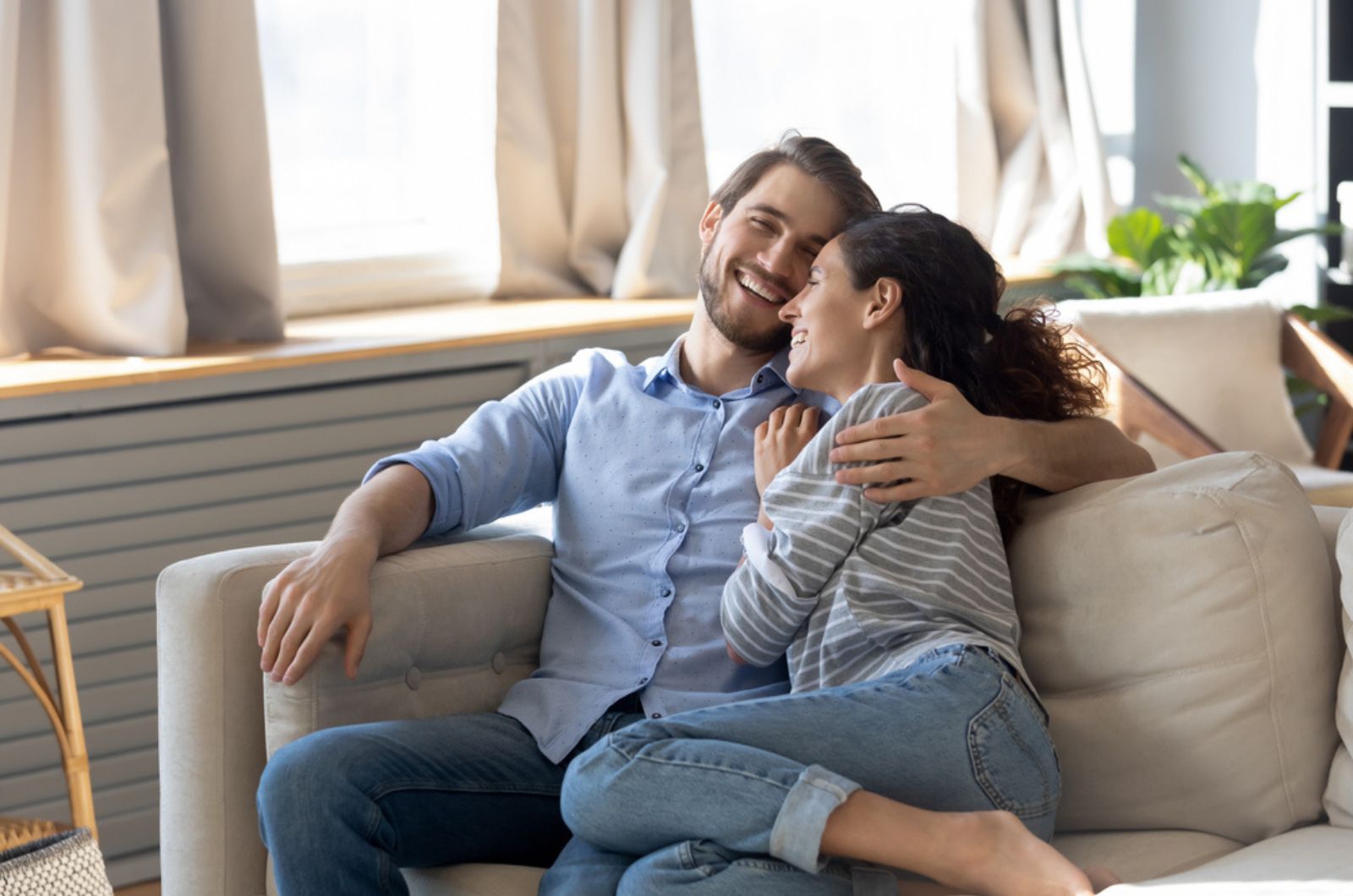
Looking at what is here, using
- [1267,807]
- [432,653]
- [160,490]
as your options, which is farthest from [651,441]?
[160,490]

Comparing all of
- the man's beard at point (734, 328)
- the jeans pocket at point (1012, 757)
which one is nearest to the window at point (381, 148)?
the man's beard at point (734, 328)

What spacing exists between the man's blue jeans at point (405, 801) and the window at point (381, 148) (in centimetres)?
→ 177

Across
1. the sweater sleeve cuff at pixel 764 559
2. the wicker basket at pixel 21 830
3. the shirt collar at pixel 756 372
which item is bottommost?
the wicker basket at pixel 21 830

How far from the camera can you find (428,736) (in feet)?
5.67

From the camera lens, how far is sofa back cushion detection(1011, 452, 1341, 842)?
5.31ft

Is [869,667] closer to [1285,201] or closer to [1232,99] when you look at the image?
[1285,201]

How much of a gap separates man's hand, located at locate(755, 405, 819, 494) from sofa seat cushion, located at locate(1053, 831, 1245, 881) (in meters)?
0.51

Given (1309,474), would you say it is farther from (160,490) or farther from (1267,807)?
(160,490)

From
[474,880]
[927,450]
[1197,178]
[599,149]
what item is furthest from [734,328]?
[1197,178]

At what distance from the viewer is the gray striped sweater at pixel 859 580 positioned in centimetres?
162

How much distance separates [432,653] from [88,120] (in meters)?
1.37

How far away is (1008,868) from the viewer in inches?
55.3

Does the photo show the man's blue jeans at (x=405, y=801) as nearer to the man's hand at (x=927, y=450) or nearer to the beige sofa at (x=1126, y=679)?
the beige sofa at (x=1126, y=679)

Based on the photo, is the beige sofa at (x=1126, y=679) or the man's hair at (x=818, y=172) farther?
the man's hair at (x=818, y=172)
